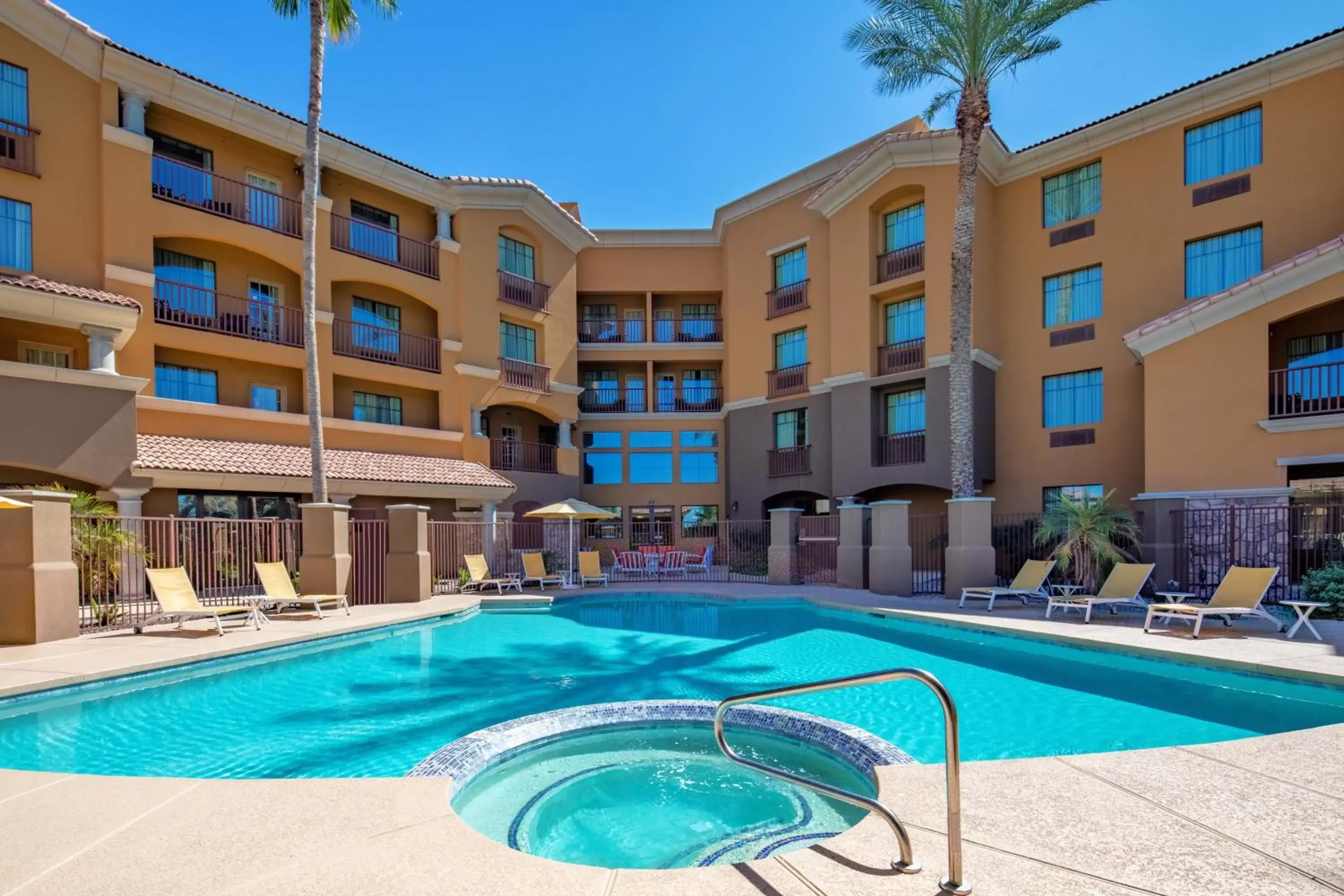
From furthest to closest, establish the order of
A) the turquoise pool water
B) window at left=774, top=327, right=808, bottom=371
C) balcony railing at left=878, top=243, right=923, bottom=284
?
window at left=774, top=327, right=808, bottom=371
balcony railing at left=878, top=243, right=923, bottom=284
the turquoise pool water

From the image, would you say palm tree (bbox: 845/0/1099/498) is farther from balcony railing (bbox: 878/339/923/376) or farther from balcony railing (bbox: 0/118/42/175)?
balcony railing (bbox: 0/118/42/175)

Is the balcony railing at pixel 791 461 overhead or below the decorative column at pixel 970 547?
overhead

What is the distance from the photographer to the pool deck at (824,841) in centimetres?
307

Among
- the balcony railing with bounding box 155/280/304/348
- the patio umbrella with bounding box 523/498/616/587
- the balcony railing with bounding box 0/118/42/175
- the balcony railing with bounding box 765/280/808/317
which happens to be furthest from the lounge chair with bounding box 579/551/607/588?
the balcony railing with bounding box 0/118/42/175

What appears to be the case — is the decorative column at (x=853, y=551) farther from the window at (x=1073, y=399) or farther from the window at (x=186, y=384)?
the window at (x=186, y=384)

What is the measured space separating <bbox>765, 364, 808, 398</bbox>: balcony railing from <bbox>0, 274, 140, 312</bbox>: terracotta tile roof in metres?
19.4

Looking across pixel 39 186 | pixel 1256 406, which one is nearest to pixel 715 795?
pixel 1256 406

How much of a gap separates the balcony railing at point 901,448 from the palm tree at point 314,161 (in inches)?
647

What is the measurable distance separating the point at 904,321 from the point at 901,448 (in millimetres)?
4349

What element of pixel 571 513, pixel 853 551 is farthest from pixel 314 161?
pixel 853 551

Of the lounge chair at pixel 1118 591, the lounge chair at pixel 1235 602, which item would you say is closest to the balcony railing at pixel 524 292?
the lounge chair at pixel 1118 591

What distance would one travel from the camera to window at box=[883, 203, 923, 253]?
21.4 meters

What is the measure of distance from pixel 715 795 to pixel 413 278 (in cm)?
2108

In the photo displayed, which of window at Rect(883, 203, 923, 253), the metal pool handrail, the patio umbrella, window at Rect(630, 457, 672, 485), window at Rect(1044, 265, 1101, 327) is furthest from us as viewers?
window at Rect(630, 457, 672, 485)
